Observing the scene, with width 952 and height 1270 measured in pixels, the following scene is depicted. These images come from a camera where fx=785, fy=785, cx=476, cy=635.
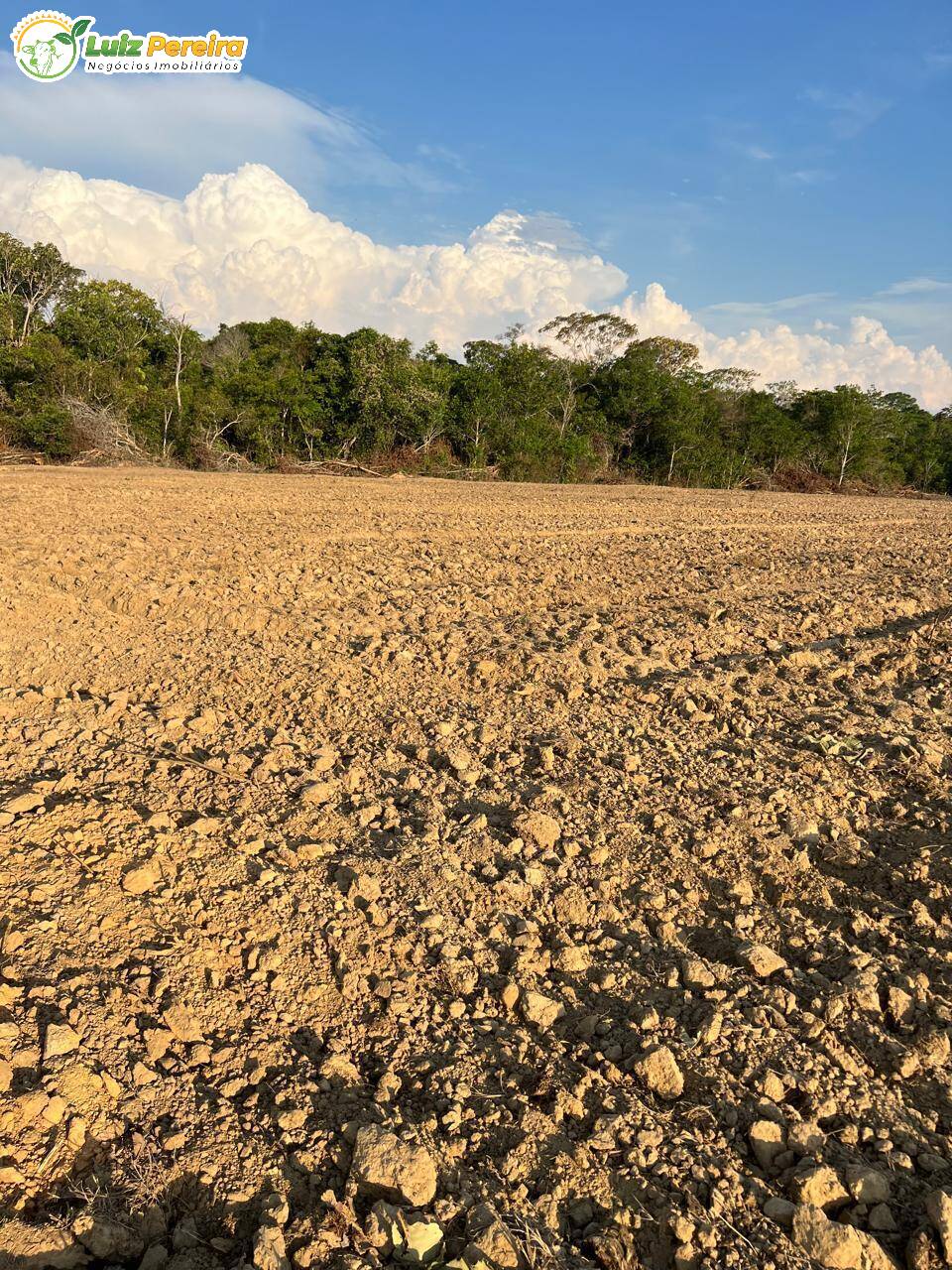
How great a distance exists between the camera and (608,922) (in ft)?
7.61

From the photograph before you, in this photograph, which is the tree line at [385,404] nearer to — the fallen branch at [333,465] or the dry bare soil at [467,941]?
the fallen branch at [333,465]

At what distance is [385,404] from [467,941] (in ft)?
60.5

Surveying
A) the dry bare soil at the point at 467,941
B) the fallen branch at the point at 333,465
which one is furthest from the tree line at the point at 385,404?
the dry bare soil at the point at 467,941

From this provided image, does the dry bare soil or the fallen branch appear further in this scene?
the fallen branch

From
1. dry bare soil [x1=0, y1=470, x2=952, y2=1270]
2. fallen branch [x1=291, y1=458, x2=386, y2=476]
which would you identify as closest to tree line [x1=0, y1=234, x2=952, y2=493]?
fallen branch [x1=291, y1=458, x2=386, y2=476]

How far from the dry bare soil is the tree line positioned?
578 inches

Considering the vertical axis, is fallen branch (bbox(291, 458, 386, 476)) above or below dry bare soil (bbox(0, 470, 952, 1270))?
above

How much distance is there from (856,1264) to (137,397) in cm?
1946

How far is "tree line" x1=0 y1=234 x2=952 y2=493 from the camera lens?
17344mm

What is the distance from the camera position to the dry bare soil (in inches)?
59.8

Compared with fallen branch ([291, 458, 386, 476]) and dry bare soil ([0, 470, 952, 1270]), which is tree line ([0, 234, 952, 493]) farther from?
dry bare soil ([0, 470, 952, 1270])

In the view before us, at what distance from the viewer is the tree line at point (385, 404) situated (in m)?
17.3

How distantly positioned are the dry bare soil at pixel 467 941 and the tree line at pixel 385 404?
1469 cm

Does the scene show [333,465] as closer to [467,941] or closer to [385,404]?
[385,404]
